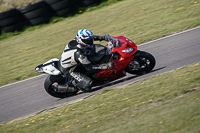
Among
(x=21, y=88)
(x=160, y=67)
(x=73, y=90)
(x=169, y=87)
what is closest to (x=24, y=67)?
(x=21, y=88)

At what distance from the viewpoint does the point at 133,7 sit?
14.6 metres

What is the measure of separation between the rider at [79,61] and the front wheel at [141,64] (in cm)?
65

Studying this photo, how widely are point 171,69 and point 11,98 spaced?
5088mm

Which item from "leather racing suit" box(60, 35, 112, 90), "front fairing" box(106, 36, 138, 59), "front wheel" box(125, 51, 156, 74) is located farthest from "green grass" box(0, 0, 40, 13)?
"front wheel" box(125, 51, 156, 74)

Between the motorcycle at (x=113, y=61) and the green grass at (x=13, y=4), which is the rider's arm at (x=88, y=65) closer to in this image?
the motorcycle at (x=113, y=61)

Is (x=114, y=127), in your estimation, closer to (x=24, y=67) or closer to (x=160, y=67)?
(x=160, y=67)

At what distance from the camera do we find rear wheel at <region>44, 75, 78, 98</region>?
6.82 meters

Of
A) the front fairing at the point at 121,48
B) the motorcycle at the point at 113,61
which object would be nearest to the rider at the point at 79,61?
the motorcycle at the point at 113,61

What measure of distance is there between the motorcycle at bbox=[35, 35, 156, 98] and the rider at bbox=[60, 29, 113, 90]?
0.14 m

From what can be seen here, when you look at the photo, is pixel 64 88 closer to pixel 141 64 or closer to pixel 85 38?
pixel 85 38

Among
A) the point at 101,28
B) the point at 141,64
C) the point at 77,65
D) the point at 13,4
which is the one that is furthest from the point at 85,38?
the point at 13,4

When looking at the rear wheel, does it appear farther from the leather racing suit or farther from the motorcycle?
the leather racing suit

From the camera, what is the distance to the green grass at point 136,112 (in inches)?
155

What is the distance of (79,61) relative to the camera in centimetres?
649
